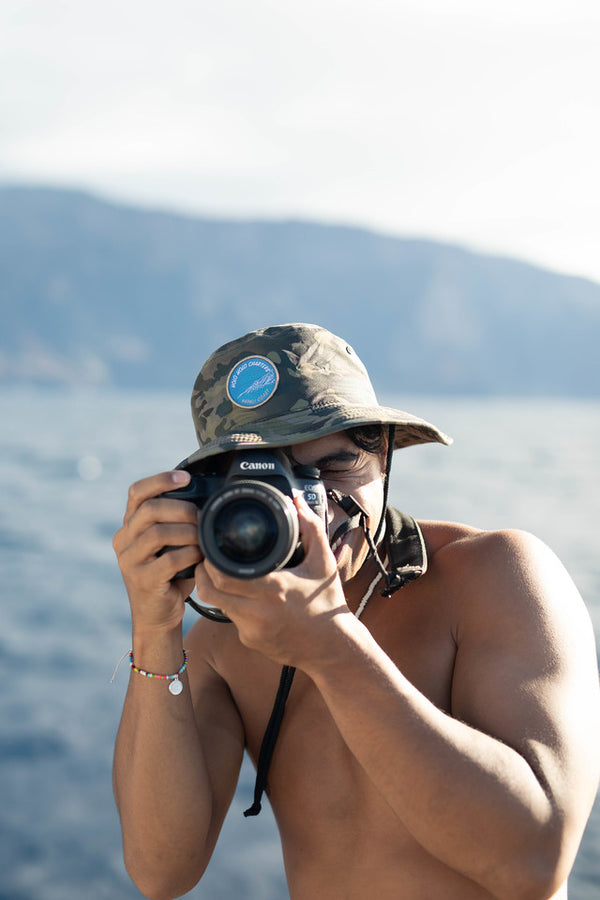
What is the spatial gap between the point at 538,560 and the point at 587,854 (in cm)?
283

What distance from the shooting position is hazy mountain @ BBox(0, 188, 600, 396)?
68.4 metres

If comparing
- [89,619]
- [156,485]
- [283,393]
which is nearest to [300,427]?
[283,393]

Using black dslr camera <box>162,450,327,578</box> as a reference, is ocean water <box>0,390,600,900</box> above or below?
below

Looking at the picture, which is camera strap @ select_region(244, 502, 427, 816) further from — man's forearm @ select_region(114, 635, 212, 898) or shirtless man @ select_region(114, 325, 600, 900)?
man's forearm @ select_region(114, 635, 212, 898)

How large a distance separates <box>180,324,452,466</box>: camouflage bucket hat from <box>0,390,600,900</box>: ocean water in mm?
2745

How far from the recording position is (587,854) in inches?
152

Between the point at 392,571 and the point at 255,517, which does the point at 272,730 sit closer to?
the point at 392,571

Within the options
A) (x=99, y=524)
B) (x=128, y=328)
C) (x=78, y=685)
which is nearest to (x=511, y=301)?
(x=128, y=328)

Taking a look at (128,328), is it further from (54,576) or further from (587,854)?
(587,854)

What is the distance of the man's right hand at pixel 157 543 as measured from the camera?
1.54 m

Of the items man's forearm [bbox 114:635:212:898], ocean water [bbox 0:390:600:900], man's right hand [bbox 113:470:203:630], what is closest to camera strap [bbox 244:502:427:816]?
man's forearm [bbox 114:635:212:898]

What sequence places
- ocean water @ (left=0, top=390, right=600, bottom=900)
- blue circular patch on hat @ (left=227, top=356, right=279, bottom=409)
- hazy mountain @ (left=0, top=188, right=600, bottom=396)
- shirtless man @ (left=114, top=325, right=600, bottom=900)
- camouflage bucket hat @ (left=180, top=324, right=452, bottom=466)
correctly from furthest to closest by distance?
hazy mountain @ (left=0, top=188, right=600, bottom=396)
ocean water @ (left=0, top=390, right=600, bottom=900)
blue circular patch on hat @ (left=227, top=356, right=279, bottom=409)
camouflage bucket hat @ (left=180, top=324, right=452, bottom=466)
shirtless man @ (left=114, top=325, right=600, bottom=900)

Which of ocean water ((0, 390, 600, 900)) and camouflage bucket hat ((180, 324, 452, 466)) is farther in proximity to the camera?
ocean water ((0, 390, 600, 900))

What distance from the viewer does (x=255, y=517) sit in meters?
1.37
